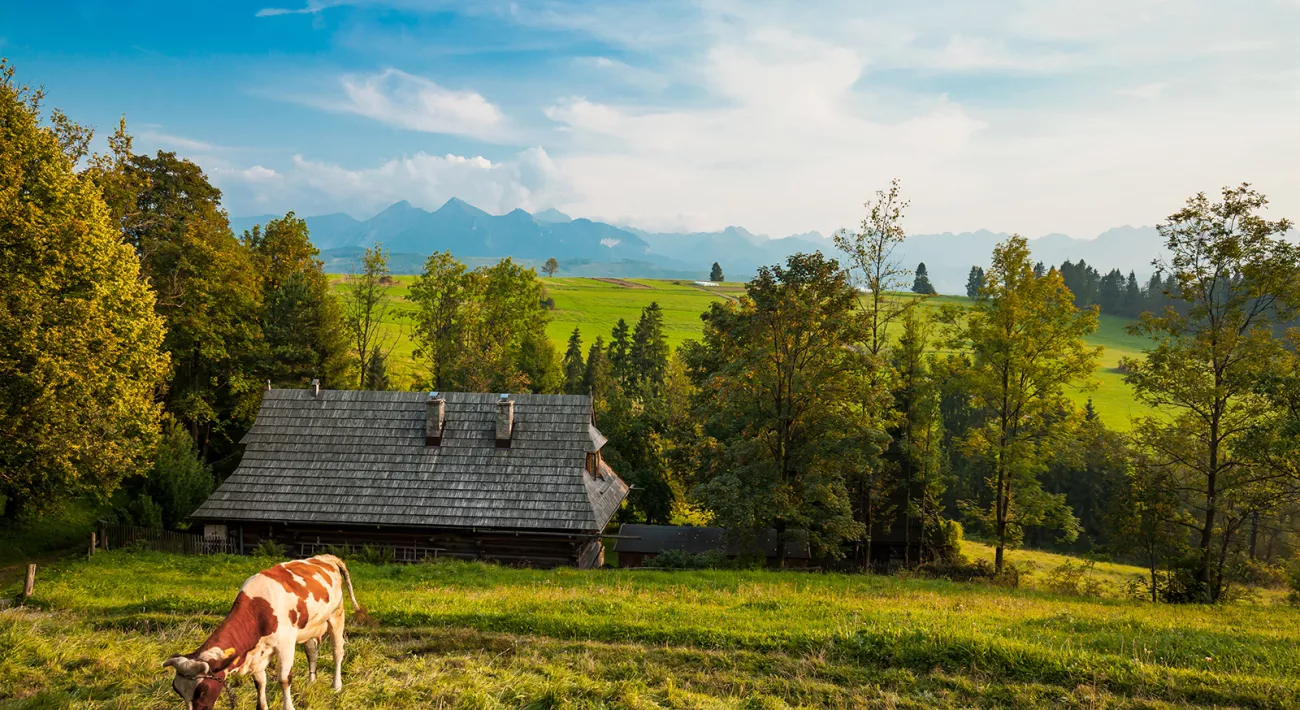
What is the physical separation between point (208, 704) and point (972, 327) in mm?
27646

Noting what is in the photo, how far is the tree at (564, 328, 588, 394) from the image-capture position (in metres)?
56.7

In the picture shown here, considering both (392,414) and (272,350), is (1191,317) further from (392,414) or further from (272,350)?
(272,350)

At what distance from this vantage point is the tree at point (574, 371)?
186 ft

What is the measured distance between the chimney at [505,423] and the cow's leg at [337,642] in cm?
1677

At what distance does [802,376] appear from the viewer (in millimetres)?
25031

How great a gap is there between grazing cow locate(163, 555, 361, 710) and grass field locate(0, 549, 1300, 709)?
31.1 inches

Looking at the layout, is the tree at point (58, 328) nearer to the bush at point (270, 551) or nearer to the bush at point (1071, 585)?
the bush at point (270, 551)

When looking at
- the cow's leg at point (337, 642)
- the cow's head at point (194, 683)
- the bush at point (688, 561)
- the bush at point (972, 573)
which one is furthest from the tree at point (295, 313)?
the bush at point (972, 573)

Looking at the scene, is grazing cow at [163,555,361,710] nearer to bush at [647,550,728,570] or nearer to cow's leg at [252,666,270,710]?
cow's leg at [252,666,270,710]

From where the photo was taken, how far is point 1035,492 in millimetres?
26641

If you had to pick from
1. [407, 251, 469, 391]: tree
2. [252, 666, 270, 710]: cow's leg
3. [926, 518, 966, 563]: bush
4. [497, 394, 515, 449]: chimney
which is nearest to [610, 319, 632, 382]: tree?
[407, 251, 469, 391]: tree

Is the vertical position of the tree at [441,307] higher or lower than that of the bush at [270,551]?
higher

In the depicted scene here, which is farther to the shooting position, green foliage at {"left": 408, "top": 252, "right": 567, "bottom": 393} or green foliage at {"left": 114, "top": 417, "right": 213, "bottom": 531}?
green foliage at {"left": 408, "top": 252, "right": 567, "bottom": 393}

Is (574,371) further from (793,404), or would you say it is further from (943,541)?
(793,404)
